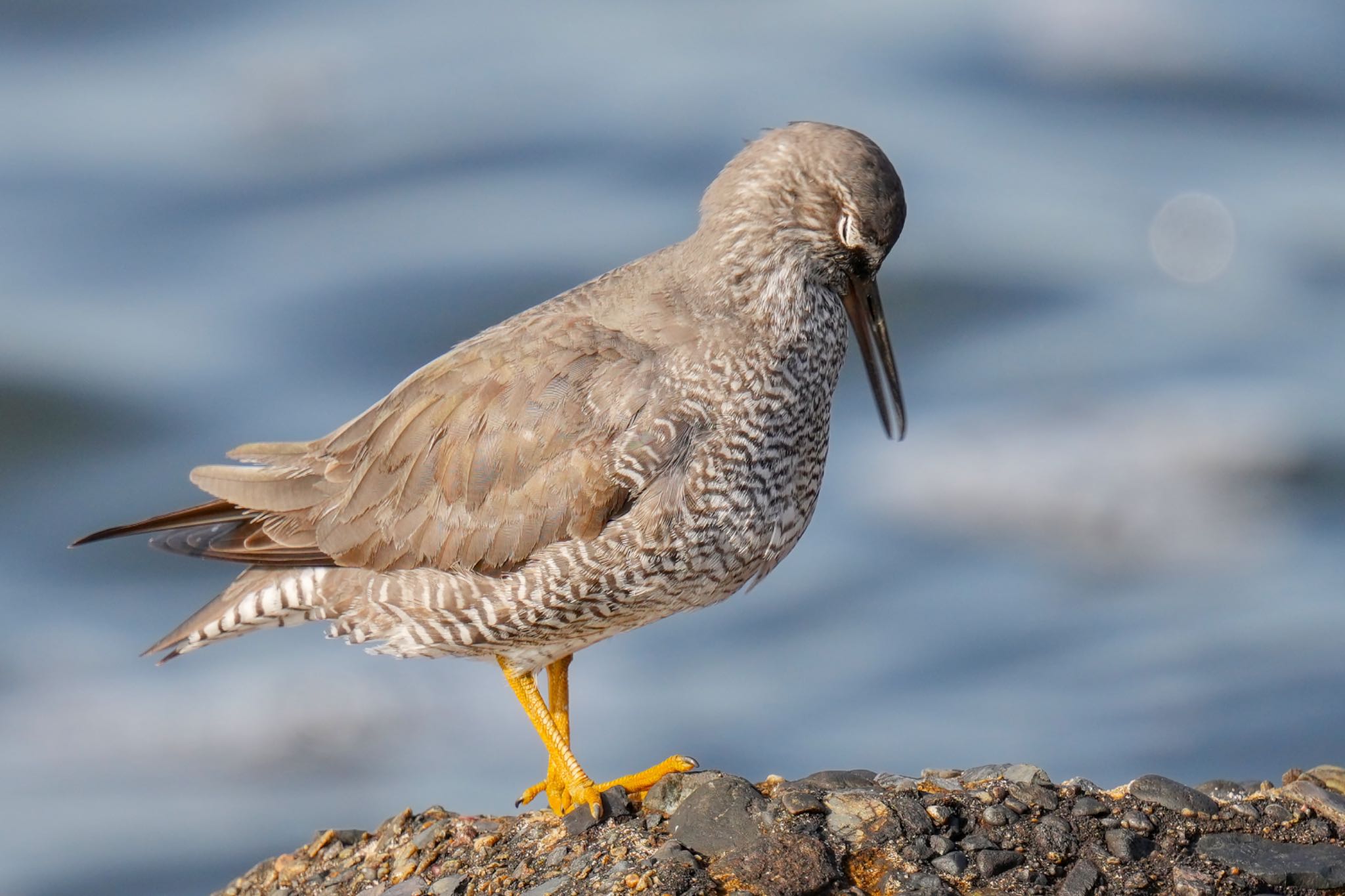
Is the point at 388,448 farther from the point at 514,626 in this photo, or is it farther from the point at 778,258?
the point at 778,258

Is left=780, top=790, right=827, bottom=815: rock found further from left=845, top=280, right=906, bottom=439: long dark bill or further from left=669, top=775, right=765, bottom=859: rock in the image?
left=845, top=280, right=906, bottom=439: long dark bill

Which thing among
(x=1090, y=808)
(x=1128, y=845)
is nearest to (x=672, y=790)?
(x=1090, y=808)

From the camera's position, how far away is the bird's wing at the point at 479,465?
6367 millimetres

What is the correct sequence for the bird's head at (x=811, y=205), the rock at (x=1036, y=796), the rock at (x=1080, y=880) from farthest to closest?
the bird's head at (x=811, y=205) → the rock at (x=1036, y=796) → the rock at (x=1080, y=880)

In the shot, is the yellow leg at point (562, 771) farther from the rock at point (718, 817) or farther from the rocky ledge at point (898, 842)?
the rock at point (718, 817)

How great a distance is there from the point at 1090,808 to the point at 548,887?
6.18 feet

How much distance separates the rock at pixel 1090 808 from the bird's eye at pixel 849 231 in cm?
251

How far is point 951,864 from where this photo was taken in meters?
5.10

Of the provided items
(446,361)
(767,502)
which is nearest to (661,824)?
(767,502)

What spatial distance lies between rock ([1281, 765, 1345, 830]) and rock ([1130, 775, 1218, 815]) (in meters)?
0.41

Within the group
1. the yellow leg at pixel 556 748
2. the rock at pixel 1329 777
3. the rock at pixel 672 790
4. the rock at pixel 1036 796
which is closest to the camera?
the rock at pixel 1036 796

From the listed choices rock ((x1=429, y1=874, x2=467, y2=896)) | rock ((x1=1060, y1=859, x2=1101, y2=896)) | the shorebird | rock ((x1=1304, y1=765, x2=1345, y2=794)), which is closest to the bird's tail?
the shorebird

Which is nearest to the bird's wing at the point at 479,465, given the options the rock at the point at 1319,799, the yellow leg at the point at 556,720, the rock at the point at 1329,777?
the yellow leg at the point at 556,720

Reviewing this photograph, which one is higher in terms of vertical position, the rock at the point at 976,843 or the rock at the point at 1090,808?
the rock at the point at 1090,808
